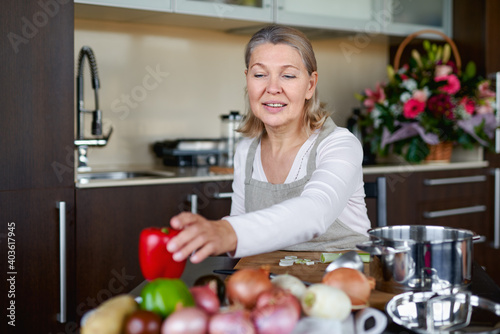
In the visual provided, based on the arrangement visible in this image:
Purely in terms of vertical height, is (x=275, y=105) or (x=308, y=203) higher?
(x=275, y=105)

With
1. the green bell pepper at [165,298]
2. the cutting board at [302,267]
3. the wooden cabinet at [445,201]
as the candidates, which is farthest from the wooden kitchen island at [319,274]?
the wooden cabinet at [445,201]

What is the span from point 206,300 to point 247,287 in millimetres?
75

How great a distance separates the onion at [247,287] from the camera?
84 cm

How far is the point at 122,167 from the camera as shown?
2834mm

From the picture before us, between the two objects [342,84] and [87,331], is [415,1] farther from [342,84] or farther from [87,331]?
[87,331]

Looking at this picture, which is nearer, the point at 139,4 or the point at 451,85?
the point at 139,4

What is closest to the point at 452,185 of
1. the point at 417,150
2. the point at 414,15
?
the point at 417,150

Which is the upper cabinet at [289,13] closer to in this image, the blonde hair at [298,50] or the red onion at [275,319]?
the blonde hair at [298,50]

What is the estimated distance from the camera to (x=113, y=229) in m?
2.25

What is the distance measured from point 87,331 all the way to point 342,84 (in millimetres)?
3055

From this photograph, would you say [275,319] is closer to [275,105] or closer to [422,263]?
[422,263]

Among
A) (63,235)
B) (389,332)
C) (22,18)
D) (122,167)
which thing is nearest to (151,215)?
(63,235)

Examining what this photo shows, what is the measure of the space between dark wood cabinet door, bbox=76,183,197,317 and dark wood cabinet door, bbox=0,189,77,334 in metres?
0.04

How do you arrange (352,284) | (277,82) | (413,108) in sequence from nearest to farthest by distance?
(352,284), (277,82), (413,108)
